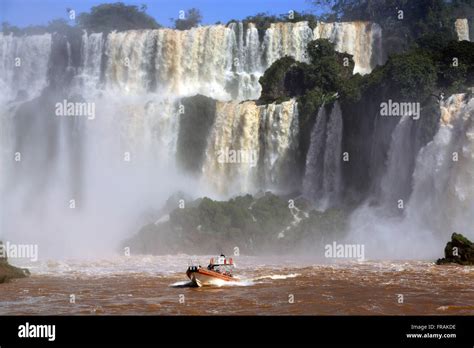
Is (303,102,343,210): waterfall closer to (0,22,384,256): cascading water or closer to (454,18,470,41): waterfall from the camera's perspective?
(0,22,384,256): cascading water

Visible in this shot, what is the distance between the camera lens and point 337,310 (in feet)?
53.7

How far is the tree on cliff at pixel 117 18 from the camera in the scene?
68562 millimetres

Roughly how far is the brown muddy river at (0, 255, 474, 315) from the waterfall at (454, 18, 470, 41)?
24.9 meters

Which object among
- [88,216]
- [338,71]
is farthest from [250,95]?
[88,216]

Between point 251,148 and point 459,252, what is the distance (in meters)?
16.7

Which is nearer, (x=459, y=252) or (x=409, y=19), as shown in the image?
(x=459, y=252)

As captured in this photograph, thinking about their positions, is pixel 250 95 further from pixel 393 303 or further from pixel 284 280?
pixel 393 303

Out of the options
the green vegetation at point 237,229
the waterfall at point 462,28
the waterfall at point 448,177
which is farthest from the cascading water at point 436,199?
the waterfall at point 462,28

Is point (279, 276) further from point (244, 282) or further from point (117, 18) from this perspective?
point (117, 18)

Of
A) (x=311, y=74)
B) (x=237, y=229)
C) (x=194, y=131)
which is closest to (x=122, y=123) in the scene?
(x=194, y=131)

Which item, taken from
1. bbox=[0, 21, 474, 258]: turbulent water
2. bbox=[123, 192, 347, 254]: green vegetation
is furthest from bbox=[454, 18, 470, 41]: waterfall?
bbox=[123, 192, 347, 254]: green vegetation

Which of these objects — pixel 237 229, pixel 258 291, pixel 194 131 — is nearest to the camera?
pixel 258 291

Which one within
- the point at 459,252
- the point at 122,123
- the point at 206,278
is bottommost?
the point at 206,278

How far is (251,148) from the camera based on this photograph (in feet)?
133
